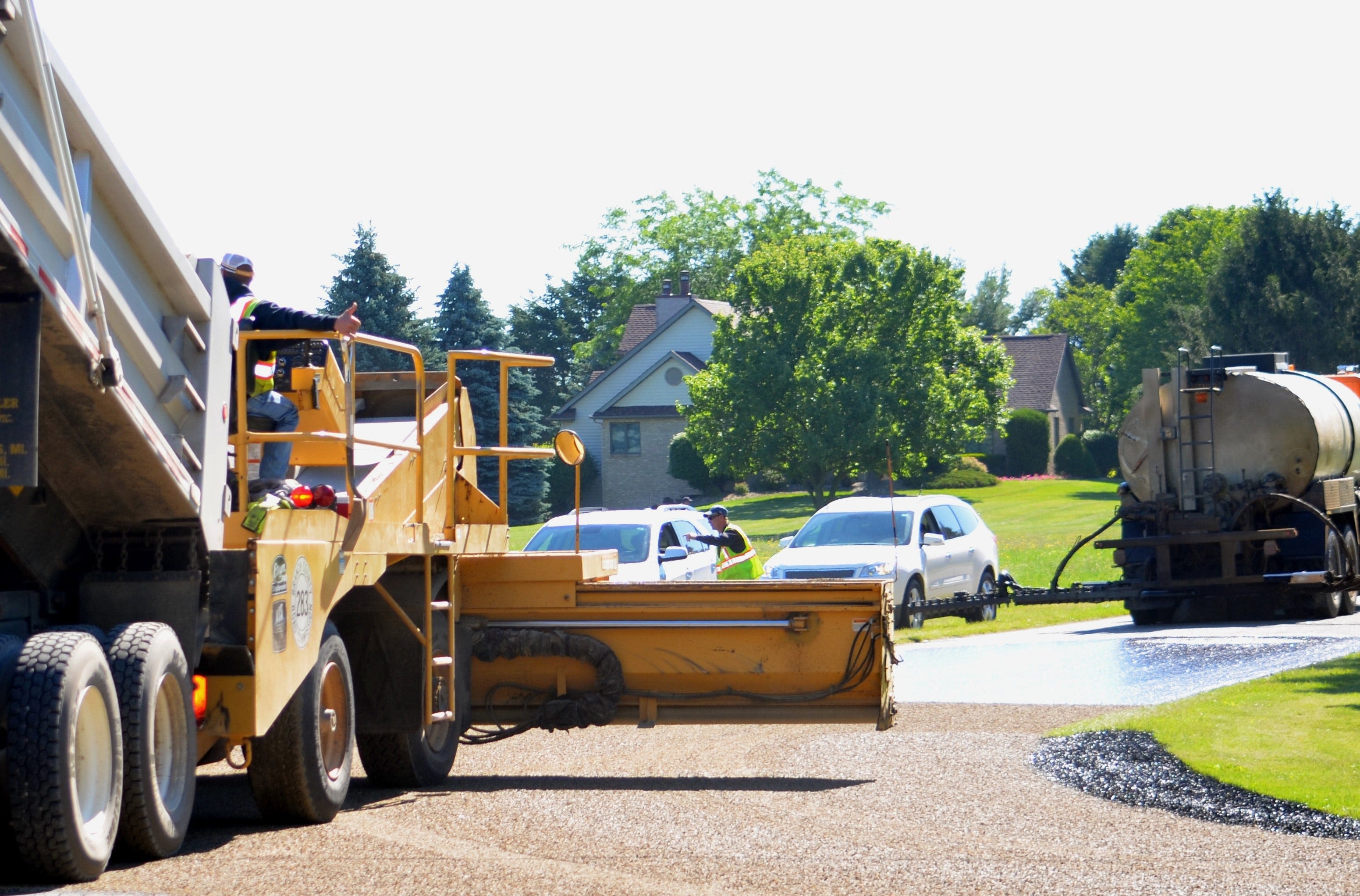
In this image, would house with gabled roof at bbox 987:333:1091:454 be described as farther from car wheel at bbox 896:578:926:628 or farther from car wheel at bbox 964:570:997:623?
car wheel at bbox 896:578:926:628

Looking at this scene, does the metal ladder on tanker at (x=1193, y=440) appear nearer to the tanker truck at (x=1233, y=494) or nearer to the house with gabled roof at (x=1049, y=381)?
the tanker truck at (x=1233, y=494)

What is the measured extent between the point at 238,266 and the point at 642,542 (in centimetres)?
980

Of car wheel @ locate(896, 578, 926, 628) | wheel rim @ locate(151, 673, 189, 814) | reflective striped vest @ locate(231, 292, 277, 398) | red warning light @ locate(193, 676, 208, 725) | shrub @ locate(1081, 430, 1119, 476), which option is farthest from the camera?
shrub @ locate(1081, 430, 1119, 476)

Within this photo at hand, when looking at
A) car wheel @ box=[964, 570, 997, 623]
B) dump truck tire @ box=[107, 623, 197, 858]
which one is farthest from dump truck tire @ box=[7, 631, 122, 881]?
car wheel @ box=[964, 570, 997, 623]

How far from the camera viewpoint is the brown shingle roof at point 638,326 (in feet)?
252

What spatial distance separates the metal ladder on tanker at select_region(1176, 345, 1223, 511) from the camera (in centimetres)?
2103

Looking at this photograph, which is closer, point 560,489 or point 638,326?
point 560,489

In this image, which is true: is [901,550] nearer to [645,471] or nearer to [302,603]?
[302,603]

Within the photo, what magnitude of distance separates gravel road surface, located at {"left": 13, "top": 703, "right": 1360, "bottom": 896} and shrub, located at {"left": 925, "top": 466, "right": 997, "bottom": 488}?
2163 inches

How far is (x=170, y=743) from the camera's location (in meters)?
7.07

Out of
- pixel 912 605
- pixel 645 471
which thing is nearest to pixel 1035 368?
pixel 645 471

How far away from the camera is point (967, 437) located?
56.0 meters

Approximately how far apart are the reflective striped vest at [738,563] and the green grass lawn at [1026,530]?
2221 millimetres

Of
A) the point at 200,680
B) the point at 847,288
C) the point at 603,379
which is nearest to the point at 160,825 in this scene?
the point at 200,680
